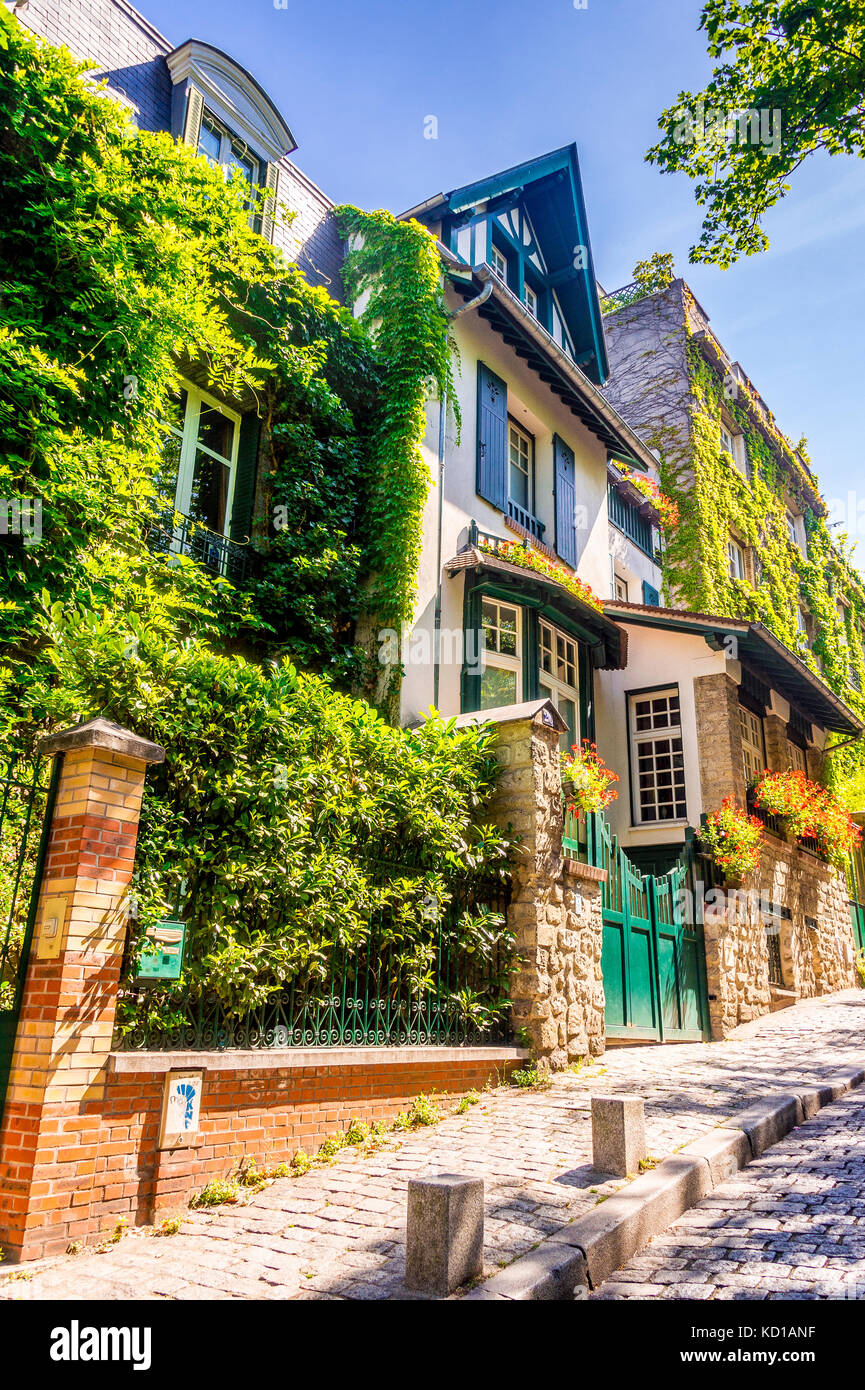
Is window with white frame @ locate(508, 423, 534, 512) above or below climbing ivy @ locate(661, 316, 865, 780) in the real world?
below

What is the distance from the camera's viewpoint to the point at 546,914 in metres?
7.61

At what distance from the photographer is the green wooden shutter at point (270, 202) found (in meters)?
11.2

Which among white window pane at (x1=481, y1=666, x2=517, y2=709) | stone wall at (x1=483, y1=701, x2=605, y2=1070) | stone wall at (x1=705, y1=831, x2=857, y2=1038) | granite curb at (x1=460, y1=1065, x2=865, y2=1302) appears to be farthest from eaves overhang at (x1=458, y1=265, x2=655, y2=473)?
granite curb at (x1=460, y1=1065, x2=865, y2=1302)

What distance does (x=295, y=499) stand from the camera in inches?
410

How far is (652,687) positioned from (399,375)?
248 inches

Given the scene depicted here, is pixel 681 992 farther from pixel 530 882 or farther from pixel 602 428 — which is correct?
pixel 602 428

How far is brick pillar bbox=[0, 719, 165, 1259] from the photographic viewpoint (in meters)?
3.93

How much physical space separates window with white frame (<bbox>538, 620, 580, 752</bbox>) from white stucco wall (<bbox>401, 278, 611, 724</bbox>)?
155 cm

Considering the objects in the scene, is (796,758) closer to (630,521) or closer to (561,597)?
(630,521)

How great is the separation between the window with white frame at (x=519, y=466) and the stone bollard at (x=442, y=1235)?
37.2 feet

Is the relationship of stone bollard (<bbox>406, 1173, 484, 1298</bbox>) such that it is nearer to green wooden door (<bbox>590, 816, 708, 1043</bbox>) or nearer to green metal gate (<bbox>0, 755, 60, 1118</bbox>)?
green metal gate (<bbox>0, 755, 60, 1118</bbox>)

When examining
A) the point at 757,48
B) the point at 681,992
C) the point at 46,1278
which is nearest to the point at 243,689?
the point at 46,1278

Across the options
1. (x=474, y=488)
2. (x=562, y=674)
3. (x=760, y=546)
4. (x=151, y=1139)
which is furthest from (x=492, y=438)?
(x=760, y=546)
